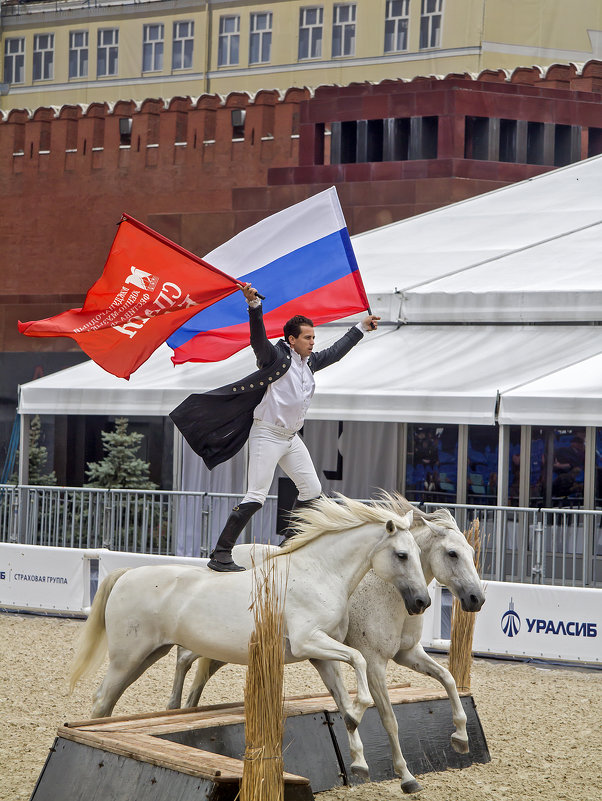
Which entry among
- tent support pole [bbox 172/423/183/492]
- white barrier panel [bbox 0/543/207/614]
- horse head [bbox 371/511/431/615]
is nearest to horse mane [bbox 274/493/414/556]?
horse head [bbox 371/511/431/615]

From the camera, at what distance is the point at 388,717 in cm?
607

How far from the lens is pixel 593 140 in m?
27.1

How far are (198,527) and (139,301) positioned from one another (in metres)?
6.04

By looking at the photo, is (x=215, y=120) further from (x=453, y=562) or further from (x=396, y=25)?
(x=453, y=562)

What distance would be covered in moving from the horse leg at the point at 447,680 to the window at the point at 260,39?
3522cm

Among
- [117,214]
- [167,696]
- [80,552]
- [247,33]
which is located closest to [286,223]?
[167,696]

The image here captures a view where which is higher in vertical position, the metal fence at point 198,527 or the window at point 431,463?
the window at point 431,463

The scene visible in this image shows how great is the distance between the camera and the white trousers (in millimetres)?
6621

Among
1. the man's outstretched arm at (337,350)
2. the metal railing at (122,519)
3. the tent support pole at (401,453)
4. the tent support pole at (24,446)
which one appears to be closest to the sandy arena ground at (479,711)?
the metal railing at (122,519)

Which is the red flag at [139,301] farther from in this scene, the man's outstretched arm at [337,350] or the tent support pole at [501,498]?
the tent support pole at [501,498]

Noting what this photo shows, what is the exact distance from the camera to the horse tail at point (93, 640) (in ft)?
22.4

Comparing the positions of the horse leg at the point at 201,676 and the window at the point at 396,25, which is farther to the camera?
the window at the point at 396,25

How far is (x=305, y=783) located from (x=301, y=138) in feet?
75.5

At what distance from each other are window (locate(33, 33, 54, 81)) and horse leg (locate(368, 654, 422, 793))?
40.3 meters
